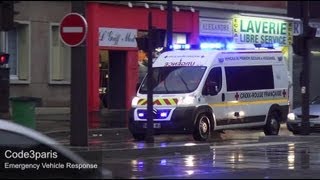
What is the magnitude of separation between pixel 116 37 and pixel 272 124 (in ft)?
40.2

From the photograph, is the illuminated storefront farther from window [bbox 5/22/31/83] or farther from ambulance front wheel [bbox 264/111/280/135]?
ambulance front wheel [bbox 264/111/280/135]

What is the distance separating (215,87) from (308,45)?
2.94 m

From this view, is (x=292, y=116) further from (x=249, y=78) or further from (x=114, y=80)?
(x=114, y=80)

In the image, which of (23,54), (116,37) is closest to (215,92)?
(23,54)

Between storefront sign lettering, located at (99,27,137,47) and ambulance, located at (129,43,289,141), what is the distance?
1130cm

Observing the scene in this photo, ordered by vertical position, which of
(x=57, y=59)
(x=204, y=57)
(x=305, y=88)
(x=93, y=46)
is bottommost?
(x=305, y=88)

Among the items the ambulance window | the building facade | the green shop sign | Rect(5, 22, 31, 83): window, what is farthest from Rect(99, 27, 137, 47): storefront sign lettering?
the ambulance window

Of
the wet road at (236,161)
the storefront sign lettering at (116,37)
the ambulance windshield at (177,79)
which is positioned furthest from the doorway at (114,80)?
the wet road at (236,161)

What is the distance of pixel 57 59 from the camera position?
32312 mm

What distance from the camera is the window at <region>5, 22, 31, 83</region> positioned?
31047mm

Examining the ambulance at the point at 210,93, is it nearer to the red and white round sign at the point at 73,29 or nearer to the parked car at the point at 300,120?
the parked car at the point at 300,120

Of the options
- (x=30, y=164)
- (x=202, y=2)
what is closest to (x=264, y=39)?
(x=202, y=2)

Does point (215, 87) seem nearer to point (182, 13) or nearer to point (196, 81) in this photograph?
point (196, 81)

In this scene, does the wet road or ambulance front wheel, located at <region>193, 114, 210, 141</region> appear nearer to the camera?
the wet road
